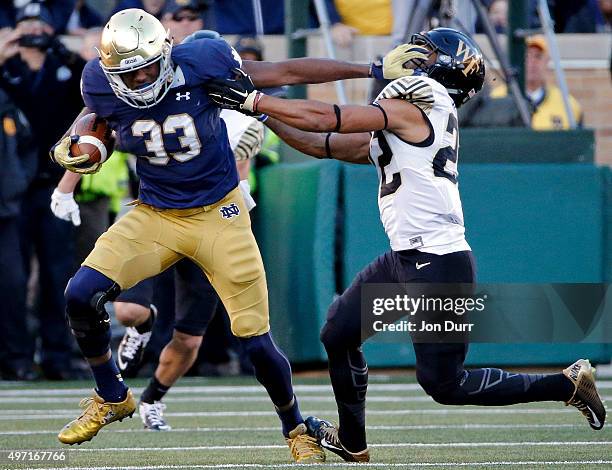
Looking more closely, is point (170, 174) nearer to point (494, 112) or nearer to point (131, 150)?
point (131, 150)

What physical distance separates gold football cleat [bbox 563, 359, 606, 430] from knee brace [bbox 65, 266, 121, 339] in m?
1.83

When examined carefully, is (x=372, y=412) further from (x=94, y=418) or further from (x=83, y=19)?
(x=83, y=19)

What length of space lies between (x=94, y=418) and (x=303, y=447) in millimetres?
849

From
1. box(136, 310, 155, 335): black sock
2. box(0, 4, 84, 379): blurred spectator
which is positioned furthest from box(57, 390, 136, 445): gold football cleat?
box(0, 4, 84, 379): blurred spectator

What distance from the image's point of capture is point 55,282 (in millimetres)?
9891

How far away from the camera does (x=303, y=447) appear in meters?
5.95

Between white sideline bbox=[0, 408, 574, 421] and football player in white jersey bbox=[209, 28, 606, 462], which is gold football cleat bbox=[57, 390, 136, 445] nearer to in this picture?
football player in white jersey bbox=[209, 28, 606, 462]

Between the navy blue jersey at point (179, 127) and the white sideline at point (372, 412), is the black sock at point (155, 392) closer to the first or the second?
the white sideline at point (372, 412)

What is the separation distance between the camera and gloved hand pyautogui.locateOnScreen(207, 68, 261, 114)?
18.1ft

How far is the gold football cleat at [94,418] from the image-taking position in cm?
592

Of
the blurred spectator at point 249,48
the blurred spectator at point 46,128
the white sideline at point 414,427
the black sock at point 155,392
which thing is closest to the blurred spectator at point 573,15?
the blurred spectator at point 249,48

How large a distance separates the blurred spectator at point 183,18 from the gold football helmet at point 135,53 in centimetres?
312

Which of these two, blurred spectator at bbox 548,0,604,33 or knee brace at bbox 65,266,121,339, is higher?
knee brace at bbox 65,266,121,339

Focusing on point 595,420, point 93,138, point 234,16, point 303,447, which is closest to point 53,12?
point 234,16
